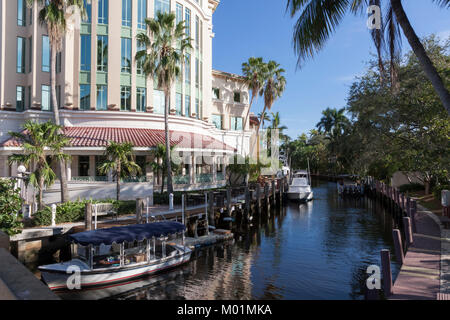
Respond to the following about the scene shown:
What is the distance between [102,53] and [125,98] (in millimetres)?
4887

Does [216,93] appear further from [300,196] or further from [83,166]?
[83,166]

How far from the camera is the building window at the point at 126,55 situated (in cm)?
3256

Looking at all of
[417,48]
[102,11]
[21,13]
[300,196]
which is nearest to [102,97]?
[102,11]

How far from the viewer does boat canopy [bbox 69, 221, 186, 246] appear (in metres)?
13.6

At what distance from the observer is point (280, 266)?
56.2 ft

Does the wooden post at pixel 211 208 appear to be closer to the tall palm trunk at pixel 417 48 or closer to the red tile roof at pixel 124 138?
the red tile roof at pixel 124 138

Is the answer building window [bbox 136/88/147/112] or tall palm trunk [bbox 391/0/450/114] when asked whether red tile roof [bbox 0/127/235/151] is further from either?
tall palm trunk [bbox 391/0/450/114]

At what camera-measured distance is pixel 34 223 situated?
17.3 metres
